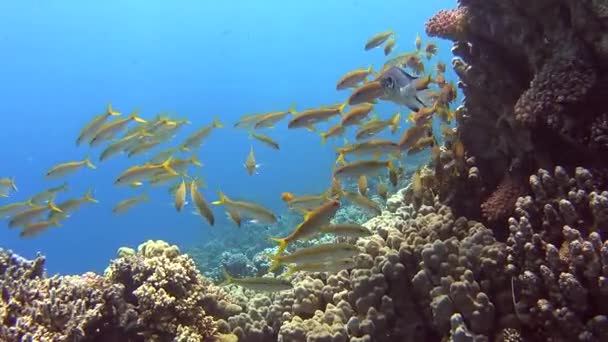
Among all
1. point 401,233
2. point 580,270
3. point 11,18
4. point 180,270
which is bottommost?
point 580,270

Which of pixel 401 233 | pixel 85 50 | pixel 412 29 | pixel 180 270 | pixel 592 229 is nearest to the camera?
pixel 592 229

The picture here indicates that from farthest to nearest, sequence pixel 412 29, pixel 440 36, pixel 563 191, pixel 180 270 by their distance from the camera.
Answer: pixel 412 29, pixel 440 36, pixel 180 270, pixel 563 191

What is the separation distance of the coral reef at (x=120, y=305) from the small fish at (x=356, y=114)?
2786mm

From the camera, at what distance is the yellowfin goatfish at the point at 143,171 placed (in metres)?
7.00

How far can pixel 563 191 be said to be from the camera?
3.96 metres

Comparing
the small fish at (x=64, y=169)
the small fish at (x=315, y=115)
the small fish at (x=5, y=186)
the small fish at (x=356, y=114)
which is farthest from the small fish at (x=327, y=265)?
the small fish at (x=5, y=186)

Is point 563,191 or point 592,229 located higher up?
point 563,191

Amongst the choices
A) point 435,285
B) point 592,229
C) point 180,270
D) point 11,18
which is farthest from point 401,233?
point 11,18

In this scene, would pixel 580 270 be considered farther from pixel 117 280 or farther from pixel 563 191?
pixel 117 280

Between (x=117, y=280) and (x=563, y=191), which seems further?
(x=117, y=280)

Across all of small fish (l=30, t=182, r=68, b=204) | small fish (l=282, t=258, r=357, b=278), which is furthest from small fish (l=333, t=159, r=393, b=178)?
small fish (l=30, t=182, r=68, b=204)

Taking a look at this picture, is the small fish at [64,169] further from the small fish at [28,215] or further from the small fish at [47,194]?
the small fish at [28,215]

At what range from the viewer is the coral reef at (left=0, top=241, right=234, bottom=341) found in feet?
16.3

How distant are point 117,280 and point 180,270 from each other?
2.60 feet
